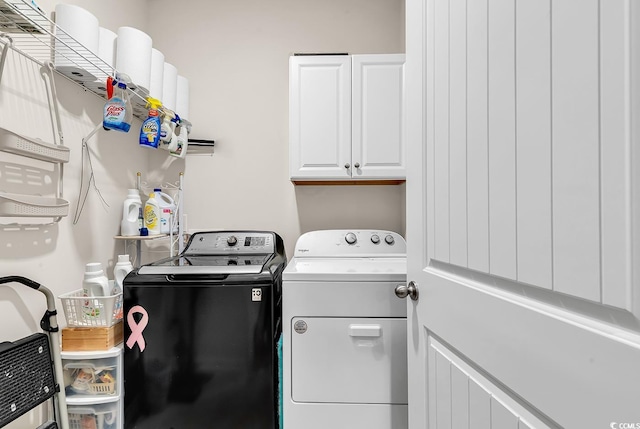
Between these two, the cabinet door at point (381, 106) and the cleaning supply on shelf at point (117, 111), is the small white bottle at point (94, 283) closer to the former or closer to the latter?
the cleaning supply on shelf at point (117, 111)

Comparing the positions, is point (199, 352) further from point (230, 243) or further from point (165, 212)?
point (165, 212)

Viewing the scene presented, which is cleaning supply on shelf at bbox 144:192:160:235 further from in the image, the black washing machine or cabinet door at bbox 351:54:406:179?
cabinet door at bbox 351:54:406:179

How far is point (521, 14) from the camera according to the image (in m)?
0.63

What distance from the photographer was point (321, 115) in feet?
6.84

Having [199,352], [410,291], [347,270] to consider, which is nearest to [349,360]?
[347,270]

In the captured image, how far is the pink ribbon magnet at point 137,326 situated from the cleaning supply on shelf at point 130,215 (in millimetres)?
570

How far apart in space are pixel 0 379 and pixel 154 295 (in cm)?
57

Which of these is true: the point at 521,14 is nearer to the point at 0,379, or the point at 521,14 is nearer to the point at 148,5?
the point at 0,379

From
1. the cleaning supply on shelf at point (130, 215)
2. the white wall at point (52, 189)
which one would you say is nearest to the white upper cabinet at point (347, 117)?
the cleaning supply on shelf at point (130, 215)

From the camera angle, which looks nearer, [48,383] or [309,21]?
[48,383]

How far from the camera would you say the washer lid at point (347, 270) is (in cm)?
157

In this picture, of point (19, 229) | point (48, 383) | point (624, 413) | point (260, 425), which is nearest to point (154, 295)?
point (48, 383)

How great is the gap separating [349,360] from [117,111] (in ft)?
5.15

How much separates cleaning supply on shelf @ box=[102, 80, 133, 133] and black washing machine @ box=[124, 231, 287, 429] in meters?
0.72
